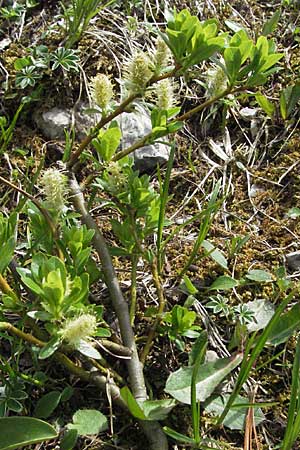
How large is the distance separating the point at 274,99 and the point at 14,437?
1.58 meters

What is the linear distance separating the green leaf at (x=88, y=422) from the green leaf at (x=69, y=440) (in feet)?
0.05

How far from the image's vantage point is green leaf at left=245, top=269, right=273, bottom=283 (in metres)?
1.90

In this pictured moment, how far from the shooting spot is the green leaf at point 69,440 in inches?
57.6

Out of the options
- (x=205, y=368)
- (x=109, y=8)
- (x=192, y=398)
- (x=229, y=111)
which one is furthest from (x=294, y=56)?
(x=192, y=398)

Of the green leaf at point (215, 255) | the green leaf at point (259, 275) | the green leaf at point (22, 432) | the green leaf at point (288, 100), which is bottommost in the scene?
the green leaf at point (22, 432)

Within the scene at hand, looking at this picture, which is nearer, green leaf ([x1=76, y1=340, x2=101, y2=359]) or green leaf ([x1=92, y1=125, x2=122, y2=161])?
green leaf ([x1=76, y1=340, x2=101, y2=359])

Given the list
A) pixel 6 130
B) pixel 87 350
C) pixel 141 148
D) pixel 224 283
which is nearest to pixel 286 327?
pixel 224 283

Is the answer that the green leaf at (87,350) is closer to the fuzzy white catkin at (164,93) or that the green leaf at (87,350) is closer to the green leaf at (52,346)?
the green leaf at (52,346)

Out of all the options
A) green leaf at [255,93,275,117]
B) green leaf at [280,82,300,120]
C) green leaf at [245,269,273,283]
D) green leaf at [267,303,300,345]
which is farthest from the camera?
green leaf at [280,82,300,120]

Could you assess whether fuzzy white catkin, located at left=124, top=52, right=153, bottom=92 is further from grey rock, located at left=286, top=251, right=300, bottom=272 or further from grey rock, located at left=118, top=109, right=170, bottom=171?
grey rock, located at left=286, top=251, right=300, bottom=272

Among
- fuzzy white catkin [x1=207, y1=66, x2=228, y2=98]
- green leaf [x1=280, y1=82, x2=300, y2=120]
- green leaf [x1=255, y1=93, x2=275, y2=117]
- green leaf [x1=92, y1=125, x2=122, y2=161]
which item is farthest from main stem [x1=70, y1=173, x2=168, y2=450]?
green leaf [x1=280, y1=82, x2=300, y2=120]

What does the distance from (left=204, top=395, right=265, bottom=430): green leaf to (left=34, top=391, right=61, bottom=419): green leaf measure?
0.37m

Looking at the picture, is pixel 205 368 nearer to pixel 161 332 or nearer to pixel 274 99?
pixel 161 332

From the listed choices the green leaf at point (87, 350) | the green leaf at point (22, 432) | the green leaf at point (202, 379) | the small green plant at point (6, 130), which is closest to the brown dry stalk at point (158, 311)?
the green leaf at point (202, 379)
